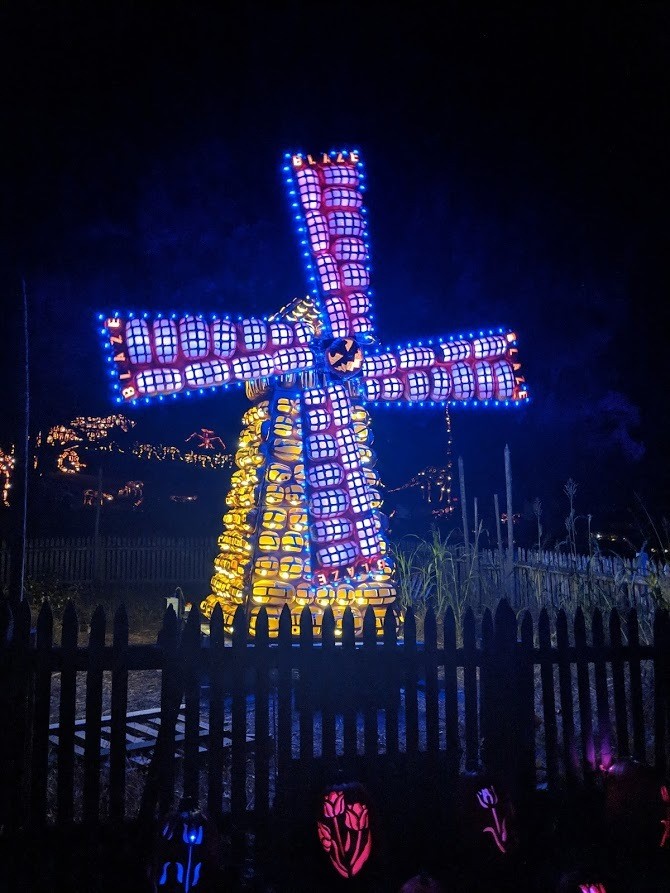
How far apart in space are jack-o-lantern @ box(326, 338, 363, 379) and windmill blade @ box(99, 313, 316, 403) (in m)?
0.25

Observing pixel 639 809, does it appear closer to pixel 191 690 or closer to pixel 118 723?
pixel 191 690

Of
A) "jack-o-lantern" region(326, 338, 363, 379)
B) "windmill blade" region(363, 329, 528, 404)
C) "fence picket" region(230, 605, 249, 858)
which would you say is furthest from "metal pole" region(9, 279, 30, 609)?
"windmill blade" region(363, 329, 528, 404)

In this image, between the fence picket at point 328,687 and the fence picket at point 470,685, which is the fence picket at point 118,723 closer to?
the fence picket at point 328,687

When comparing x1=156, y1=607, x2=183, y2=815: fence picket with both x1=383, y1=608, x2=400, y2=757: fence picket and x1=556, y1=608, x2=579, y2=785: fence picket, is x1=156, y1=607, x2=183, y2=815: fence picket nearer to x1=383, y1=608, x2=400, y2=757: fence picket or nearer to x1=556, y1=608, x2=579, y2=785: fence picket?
x1=383, y1=608, x2=400, y2=757: fence picket

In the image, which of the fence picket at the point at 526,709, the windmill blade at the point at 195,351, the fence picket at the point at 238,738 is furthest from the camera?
the windmill blade at the point at 195,351

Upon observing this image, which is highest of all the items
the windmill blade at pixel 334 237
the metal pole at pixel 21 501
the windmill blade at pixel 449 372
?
the windmill blade at pixel 334 237

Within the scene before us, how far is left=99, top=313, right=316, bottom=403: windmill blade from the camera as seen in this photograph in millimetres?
7055

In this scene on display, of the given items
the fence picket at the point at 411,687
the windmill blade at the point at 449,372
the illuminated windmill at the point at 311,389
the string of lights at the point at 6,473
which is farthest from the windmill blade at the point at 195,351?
the string of lights at the point at 6,473

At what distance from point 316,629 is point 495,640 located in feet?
12.1

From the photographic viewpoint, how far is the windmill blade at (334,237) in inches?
322

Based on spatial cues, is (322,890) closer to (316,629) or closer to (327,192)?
(316,629)

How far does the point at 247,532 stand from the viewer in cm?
Result: 799

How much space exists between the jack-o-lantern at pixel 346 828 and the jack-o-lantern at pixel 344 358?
5.34m

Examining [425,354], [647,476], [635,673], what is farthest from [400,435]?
[635,673]
